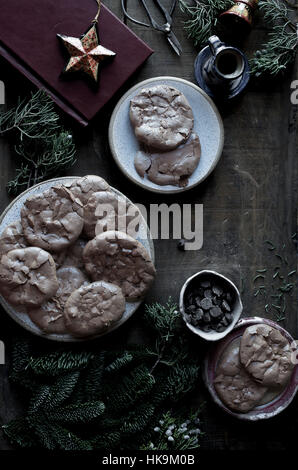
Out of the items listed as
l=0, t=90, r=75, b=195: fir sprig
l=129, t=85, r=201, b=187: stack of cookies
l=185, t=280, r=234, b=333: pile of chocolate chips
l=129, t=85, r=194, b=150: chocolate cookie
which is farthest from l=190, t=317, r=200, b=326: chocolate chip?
l=0, t=90, r=75, b=195: fir sprig

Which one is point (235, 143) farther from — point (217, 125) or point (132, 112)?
point (132, 112)

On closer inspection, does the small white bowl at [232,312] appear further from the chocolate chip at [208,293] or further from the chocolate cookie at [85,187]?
the chocolate cookie at [85,187]

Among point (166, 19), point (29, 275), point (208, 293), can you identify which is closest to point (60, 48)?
point (166, 19)

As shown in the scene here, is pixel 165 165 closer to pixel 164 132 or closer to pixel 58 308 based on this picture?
pixel 164 132

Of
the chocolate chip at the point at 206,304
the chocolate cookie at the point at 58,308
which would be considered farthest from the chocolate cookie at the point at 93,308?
the chocolate chip at the point at 206,304
